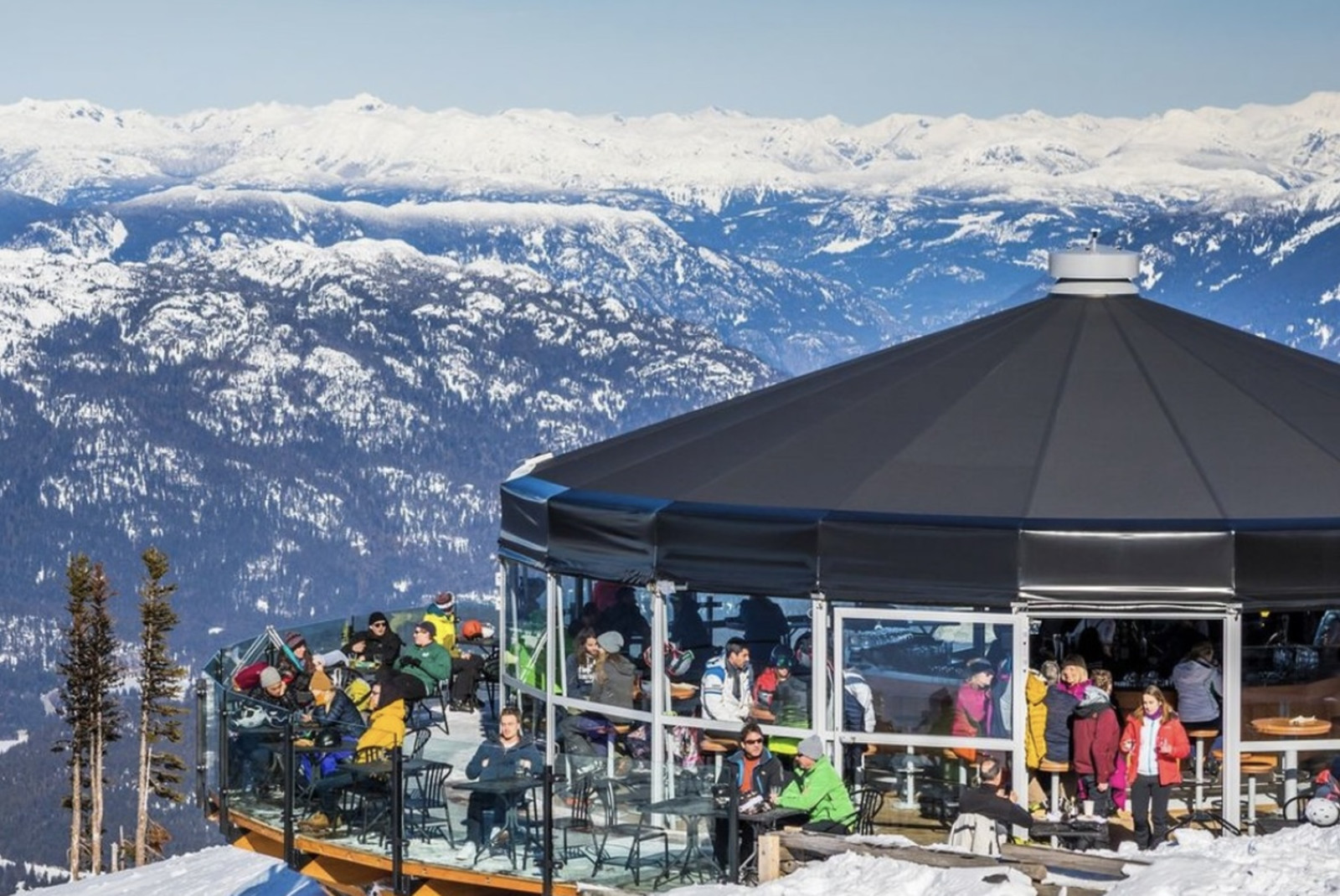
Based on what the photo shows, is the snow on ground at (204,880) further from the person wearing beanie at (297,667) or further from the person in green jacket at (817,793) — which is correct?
the person in green jacket at (817,793)

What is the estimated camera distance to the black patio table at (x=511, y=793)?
20188mm

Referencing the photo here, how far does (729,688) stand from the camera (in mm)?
21375

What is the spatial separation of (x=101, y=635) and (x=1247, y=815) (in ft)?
231

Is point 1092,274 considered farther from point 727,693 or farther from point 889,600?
point 727,693

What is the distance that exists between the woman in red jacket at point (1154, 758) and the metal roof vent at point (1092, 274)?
21.3 ft

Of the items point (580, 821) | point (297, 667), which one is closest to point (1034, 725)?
point (580, 821)

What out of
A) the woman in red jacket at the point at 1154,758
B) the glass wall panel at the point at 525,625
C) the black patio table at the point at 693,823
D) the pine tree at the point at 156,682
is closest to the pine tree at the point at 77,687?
the pine tree at the point at 156,682

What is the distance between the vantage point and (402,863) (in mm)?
20875

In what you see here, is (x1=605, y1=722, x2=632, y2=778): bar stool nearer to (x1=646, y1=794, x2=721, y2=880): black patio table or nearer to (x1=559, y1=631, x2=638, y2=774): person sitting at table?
(x1=559, y1=631, x2=638, y2=774): person sitting at table

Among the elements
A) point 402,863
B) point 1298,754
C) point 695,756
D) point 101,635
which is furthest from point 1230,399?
point 101,635

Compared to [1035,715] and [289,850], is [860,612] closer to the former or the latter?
[1035,715]

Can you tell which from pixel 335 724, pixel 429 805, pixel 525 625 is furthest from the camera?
pixel 525 625

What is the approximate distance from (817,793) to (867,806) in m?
0.89

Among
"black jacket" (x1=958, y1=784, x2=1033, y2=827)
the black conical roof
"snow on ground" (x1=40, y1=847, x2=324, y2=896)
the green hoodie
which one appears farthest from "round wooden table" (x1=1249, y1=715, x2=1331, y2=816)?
"snow on ground" (x1=40, y1=847, x2=324, y2=896)
